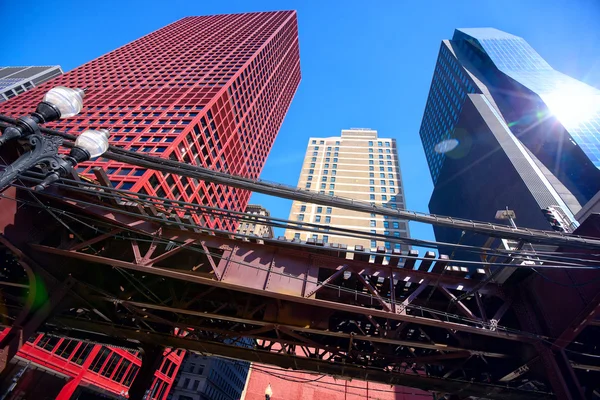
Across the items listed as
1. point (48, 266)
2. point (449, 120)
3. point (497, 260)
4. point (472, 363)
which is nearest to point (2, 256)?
point (48, 266)

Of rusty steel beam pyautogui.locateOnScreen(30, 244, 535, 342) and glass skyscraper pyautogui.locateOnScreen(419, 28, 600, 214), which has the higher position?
glass skyscraper pyautogui.locateOnScreen(419, 28, 600, 214)

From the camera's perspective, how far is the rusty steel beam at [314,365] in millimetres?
11133

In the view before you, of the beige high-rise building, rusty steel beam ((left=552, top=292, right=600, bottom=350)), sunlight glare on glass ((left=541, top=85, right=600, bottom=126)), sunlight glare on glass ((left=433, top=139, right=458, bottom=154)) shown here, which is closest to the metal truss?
rusty steel beam ((left=552, top=292, right=600, bottom=350))

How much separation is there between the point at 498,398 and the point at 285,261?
1011 centimetres

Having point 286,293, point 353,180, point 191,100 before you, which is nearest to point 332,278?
point 286,293

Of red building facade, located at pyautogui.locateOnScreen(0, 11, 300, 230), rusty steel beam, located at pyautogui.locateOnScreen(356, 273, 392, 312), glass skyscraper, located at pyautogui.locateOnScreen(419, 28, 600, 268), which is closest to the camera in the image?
rusty steel beam, located at pyautogui.locateOnScreen(356, 273, 392, 312)

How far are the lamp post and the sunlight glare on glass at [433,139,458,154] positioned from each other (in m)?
75.2

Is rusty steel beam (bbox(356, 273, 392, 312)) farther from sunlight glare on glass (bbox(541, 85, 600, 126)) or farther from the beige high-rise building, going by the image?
sunlight glare on glass (bbox(541, 85, 600, 126))

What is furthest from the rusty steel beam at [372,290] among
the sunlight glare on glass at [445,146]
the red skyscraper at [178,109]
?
the sunlight glare on glass at [445,146]

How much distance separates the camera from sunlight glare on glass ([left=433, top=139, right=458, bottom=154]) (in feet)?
229

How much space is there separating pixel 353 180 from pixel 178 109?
4043cm

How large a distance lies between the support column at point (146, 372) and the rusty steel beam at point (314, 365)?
0.55m

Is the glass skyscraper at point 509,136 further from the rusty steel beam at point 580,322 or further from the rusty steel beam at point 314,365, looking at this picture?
the rusty steel beam at point 580,322

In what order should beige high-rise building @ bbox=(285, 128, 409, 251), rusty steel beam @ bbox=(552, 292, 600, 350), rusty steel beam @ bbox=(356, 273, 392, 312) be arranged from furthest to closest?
1. beige high-rise building @ bbox=(285, 128, 409, 251)
2. rusty steel beam @ bbox=(356, 273, 392, 312)
3. rusty steel beam @ bbox=(552, 292, 600, 350)
